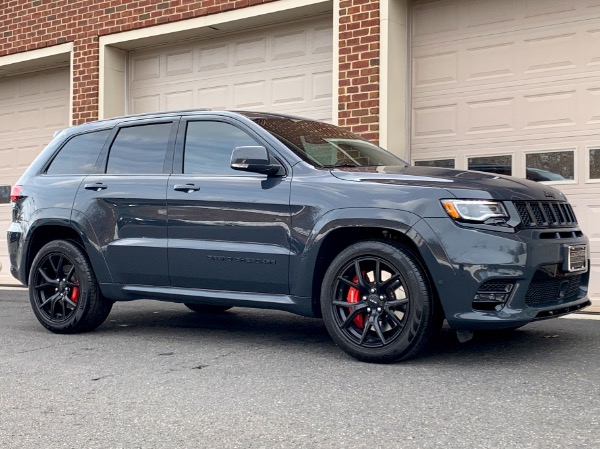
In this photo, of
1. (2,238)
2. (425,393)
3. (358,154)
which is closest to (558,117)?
(358,154)

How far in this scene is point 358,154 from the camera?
630 cm

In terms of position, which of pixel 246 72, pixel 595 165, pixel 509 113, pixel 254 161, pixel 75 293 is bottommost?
pixel 75 293

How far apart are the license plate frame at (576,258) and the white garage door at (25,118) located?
9997 millimetres

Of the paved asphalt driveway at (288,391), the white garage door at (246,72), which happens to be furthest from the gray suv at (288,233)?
the white garage door at (246,72)

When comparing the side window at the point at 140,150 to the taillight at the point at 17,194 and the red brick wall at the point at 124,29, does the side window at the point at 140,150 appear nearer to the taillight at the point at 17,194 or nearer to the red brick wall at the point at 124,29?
the taillight at the point at 17,194

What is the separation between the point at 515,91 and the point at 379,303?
15.8 feet

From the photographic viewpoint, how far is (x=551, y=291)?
532 cm

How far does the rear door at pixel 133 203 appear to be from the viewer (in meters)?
6.32

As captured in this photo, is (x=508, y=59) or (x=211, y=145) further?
(x=508, y=59)

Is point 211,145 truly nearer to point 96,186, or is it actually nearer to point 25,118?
point 96,186

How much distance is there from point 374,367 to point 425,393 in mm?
752

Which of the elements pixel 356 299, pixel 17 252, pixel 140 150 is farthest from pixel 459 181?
pixel 17 252

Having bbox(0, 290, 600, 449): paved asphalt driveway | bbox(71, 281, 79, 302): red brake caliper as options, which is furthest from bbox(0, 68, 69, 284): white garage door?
bbox(0, 290, 600, 449): paved asphalt driveway

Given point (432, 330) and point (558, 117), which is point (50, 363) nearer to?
point (432, 330)
